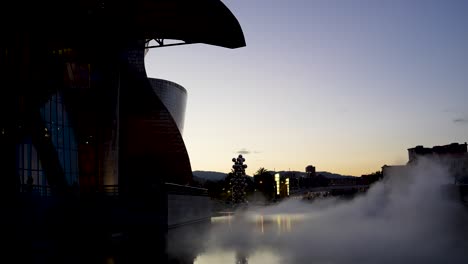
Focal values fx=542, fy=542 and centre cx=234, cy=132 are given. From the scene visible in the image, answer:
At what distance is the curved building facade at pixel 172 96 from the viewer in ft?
335

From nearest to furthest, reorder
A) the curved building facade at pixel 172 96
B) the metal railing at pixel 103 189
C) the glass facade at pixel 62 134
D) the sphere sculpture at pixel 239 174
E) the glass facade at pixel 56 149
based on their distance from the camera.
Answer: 1. the metal railing at pixel 103 189
2. the glass facade at pixel 56 149
3. the glass facade at pixel 62 134
4. the curved building facade at pixel 172 96
5. the sphere sculpture at pixel 239 174

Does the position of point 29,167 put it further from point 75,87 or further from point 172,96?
point 172,96

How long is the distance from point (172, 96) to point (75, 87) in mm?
54681

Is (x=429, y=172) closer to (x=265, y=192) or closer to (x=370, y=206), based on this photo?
(x=370, y=206)

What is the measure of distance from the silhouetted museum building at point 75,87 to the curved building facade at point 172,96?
48430mm

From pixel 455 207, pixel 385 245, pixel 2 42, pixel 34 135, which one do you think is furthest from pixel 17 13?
pixel 455 207

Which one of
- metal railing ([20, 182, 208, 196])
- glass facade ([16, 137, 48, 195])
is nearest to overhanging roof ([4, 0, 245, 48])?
glass facade ([16, 137, 48, 195])

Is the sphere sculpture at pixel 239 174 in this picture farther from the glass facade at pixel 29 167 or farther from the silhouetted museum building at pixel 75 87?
the glass facade at pixel 29 167

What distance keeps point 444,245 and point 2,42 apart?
29883 millimetres

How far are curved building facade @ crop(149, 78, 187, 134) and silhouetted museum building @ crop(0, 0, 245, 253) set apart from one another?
48.4m

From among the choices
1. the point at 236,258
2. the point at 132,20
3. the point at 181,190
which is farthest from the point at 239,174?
the point at 236,258

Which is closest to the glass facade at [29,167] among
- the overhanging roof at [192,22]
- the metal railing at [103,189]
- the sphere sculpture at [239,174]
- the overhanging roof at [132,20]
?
the metal railing at [103,189]

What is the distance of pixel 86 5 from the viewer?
1598 inches

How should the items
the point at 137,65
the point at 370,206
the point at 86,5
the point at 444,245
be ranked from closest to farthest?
Answer: the point at 444,245
the point at 86,5
the point at 370,206
the point at 137,65
